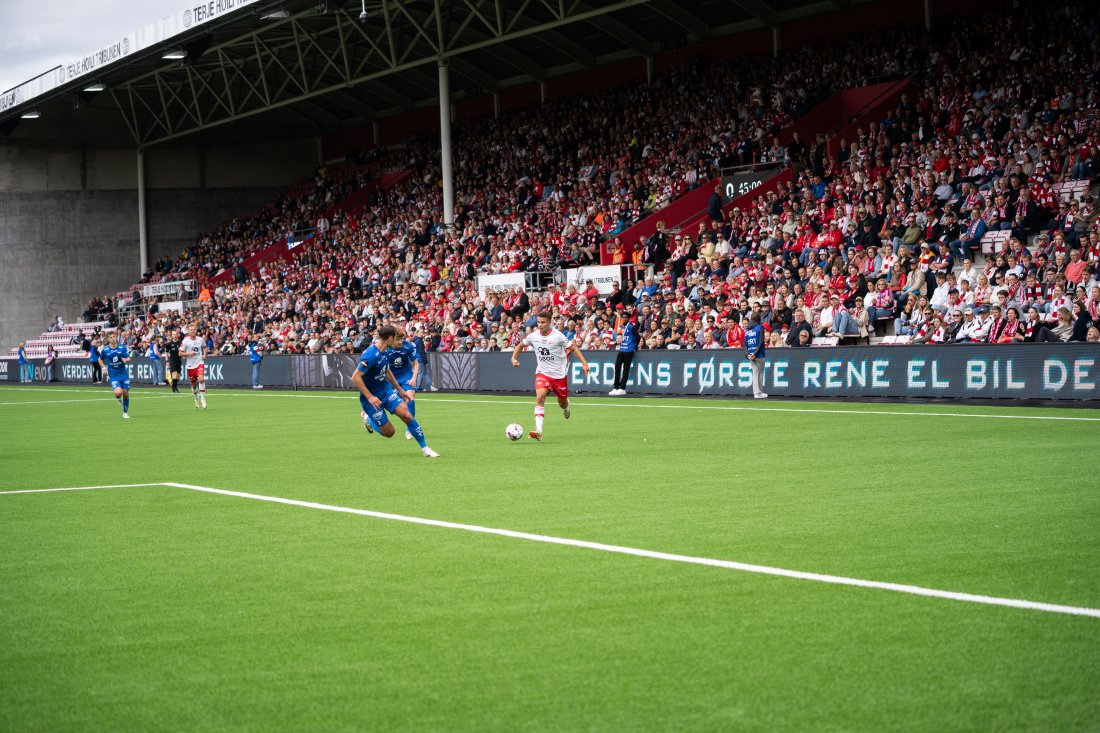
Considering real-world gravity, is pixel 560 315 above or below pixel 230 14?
below

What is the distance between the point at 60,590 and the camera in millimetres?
7859

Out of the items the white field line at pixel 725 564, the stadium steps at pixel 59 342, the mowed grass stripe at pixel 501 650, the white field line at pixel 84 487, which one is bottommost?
the mowed grass stripe at pixel 501 650

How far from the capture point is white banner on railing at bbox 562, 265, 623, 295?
3572 cm

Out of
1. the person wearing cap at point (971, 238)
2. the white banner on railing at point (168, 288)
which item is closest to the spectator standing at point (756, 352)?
the person wearing cap at point (971, 238)

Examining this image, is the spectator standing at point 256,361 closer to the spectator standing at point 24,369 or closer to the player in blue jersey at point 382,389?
the spectator standing at point 24,369

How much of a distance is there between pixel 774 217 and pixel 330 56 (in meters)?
27.5

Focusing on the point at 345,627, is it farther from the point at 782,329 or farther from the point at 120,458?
the point at 782,329

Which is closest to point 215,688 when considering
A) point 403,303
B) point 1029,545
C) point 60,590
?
point 60,590

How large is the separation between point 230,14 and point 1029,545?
4173 cm

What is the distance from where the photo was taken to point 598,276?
3628cm

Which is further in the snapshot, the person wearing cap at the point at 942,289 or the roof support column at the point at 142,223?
the roof support column at the point at 142,223

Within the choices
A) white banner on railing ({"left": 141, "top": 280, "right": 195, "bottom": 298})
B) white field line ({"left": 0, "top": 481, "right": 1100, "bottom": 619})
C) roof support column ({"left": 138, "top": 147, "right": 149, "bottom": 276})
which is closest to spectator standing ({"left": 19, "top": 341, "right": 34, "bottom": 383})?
white banner on railing ({"left": 141, "top": 280, "right": 195, "bottom": 298})

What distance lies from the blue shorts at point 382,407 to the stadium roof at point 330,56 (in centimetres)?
2504

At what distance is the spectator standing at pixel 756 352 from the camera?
86.9 feet
